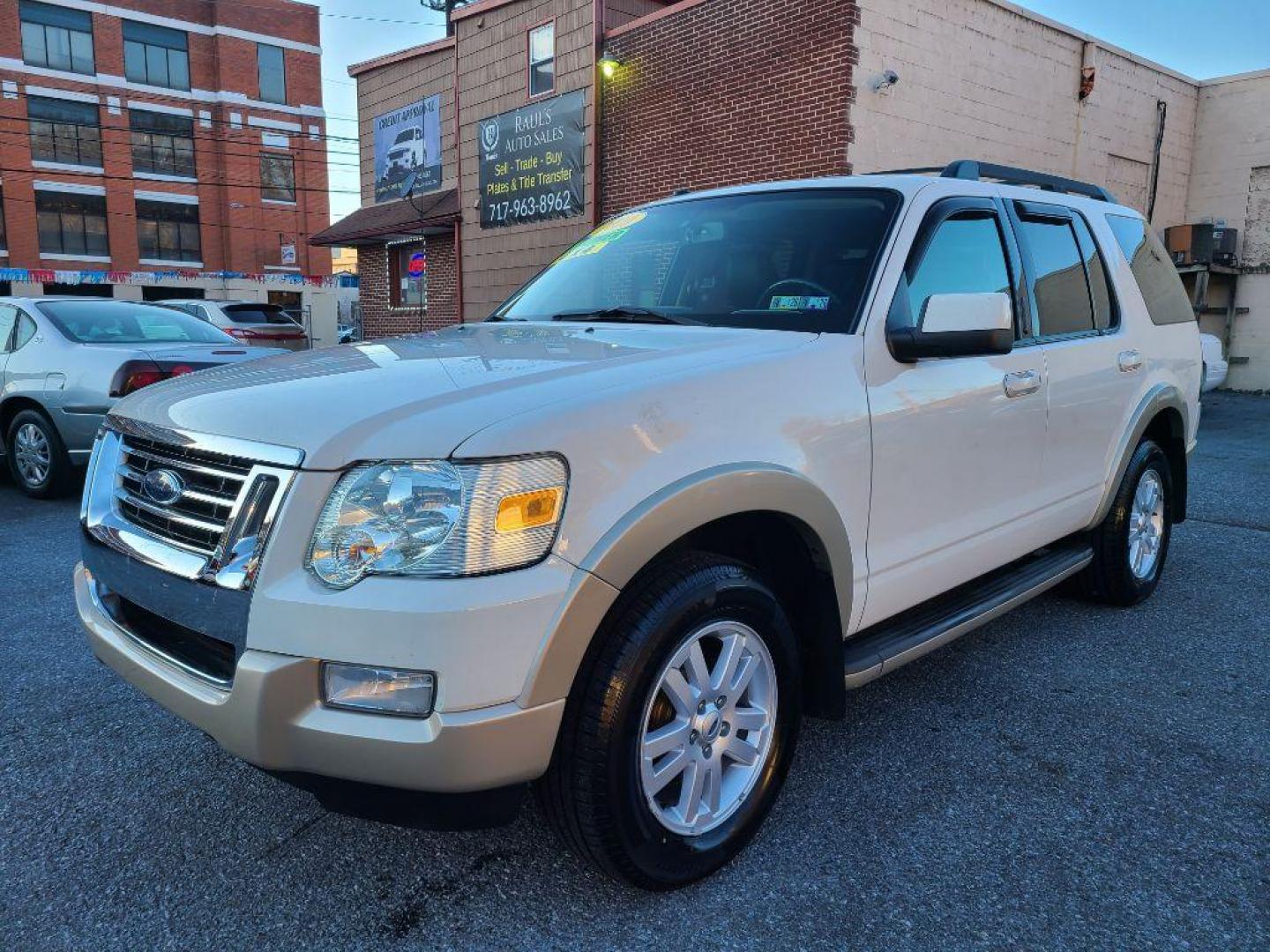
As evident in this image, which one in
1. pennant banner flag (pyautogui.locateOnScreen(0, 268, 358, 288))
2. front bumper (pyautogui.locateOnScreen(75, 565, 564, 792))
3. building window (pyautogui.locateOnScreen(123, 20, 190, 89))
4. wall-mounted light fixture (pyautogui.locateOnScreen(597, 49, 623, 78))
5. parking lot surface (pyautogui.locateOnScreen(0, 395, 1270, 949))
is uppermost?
building window (pyautogui.locateOnScreen(123, 20, 190, 89))

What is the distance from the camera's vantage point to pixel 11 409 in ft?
23.9

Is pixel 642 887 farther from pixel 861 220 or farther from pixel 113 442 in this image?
pixel 861 220

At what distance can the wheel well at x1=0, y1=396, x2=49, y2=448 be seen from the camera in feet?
23.0

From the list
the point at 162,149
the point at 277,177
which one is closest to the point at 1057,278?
the point at 162,149

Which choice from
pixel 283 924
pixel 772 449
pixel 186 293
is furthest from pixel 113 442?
pixel 186 293

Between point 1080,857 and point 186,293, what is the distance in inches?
1865

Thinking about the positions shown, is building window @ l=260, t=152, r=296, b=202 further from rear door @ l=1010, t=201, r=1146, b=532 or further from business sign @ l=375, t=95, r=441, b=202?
rear door @ l=1010, t=201, r=1146, b=532

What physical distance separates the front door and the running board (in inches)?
3.2

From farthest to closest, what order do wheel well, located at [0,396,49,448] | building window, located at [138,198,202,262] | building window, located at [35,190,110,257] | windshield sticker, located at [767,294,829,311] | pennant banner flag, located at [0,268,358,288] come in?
building window, located at [138,198,202,262] → building window, located at [35,190,110,257] → pennant banner flag, located at [0,268,358,288] → wheel well, located at [0,396,49,448] → windshield sticker, located at [767,294,829,311]

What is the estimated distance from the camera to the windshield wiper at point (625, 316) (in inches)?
120

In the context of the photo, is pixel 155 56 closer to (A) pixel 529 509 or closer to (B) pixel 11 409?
(B) pixel 11 409

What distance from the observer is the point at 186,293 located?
142ft

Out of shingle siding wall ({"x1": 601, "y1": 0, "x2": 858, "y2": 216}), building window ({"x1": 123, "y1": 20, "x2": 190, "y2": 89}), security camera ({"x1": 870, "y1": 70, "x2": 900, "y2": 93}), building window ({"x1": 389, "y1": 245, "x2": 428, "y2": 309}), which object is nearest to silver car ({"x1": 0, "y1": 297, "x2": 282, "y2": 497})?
shingle siding wall ({"x1": 601, "y1": 0, "x2": 858, "y2": 216})

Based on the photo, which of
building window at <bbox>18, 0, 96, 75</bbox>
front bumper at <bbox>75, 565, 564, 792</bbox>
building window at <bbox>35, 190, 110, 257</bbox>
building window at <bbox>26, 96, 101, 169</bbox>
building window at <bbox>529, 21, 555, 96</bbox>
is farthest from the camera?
building window at <bbox>35, 190, 110, 257</bbox>
